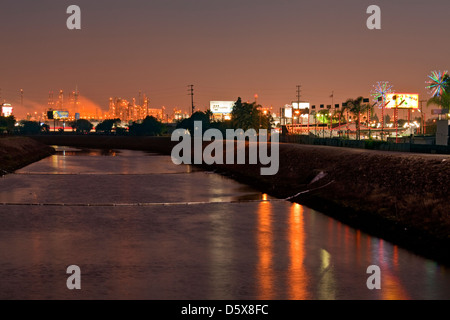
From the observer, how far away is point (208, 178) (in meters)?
69.4

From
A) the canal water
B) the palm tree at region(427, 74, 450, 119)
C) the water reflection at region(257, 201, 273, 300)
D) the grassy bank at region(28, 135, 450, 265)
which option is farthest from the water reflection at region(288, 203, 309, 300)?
the palm tree at region(427, 74, 450, 119)

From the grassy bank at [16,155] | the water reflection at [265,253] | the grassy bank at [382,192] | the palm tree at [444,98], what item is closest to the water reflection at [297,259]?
the water reflection at [265,253]

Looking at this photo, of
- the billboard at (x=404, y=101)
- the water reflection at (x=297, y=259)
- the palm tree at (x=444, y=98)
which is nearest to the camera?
the water reflection at (x=297, y=259)

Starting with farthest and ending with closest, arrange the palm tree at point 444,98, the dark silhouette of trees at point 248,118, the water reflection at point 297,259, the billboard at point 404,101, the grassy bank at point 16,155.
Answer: the dark silhouette of trees at point 248,118
the billboard at point 404,101
the palm tree at point 444,98
the grassy bank at point 16,155
the water reflection at point 297,259

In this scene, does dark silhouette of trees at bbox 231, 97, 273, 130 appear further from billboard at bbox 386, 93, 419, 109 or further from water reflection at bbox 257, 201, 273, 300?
water reflection at bbox 257, 201, 273, 300

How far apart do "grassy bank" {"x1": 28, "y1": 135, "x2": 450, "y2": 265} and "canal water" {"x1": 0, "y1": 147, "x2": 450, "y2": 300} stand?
5.40 feet

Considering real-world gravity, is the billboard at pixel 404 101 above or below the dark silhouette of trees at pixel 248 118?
above

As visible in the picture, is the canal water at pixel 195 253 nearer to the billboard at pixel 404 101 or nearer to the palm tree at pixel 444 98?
the palm tree at pixel 444 98

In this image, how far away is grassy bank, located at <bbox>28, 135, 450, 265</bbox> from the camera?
3027 cm

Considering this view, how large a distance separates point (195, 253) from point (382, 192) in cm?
1883

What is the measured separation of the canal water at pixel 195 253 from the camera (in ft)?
66.1

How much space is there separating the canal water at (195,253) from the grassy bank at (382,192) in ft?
5.40

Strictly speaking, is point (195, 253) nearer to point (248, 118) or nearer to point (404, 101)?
point (404, 101)
